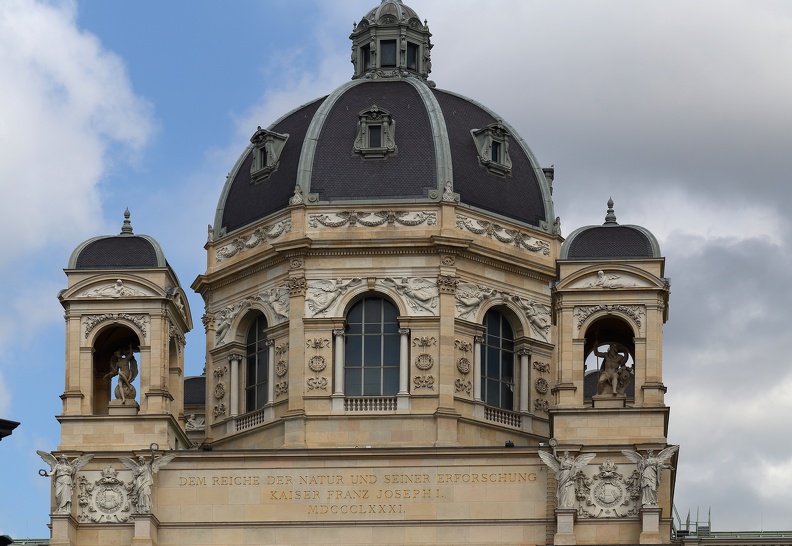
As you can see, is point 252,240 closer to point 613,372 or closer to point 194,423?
point 194,423

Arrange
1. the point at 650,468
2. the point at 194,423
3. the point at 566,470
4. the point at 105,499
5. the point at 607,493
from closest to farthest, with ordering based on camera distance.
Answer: the point at 650,468 → the point at 566,470 → the point at 607,493 → the point at 105,499 → the point at 194,423

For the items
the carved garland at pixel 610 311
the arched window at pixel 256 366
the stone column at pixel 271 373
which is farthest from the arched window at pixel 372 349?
the carved garland at pixel 610 311

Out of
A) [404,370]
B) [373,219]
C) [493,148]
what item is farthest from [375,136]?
[404,370]

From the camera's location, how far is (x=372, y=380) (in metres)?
100

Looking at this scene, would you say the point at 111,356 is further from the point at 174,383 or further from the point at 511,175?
the point at 511,175

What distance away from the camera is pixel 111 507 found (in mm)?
94750

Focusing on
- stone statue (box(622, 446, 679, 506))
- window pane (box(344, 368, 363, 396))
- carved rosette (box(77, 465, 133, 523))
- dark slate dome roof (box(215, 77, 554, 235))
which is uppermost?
dark slate dome roof (box(215, 77, 554, 235))

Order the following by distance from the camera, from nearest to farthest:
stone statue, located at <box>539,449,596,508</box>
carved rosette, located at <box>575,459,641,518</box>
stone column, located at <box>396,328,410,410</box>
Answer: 1. stone statue, located at <box>539,449,596,508</box>
2. carved rosette, located at <box>575,459,641,518</box>
3. stone column, located at <box>396,328,410,410</box>

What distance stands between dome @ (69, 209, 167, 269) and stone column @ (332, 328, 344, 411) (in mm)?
6567

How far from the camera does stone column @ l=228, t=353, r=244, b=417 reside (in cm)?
10225

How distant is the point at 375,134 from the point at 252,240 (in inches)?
225

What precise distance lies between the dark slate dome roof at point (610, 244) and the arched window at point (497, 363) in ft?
19.7

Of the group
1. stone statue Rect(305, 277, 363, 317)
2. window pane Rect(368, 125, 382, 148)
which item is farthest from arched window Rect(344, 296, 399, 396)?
window pane Rect(368, 125, 382, 148)

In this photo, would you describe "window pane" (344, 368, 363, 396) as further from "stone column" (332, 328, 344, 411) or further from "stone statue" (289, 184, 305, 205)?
"stone statue" (289, 184, 305, 205)
